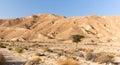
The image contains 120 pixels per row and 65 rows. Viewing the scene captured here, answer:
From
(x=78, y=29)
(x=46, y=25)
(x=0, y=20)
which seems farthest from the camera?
(x=0, y=20)

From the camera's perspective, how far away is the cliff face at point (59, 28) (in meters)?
145

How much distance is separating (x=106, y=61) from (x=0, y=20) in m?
160

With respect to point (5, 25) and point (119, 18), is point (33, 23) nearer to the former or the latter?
point (5, 25)

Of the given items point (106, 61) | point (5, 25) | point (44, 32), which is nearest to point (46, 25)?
point (44, 32)

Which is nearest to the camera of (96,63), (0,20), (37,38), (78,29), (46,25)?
(96,63)

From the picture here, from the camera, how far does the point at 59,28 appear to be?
16238 cm

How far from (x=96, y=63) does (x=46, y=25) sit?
143 meters

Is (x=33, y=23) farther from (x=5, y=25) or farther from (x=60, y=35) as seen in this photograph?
(x=60, y=35)

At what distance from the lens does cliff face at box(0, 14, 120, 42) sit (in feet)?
477

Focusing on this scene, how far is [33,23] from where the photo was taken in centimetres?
17688

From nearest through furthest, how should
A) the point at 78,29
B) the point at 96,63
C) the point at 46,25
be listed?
1. the point at 96,63
2. the point at 78,29
3. the point at 46,25

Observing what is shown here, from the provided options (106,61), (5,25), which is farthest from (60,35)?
(106,61)

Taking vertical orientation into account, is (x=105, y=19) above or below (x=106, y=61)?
above

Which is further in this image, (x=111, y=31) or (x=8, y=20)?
(x=8, y=20)
